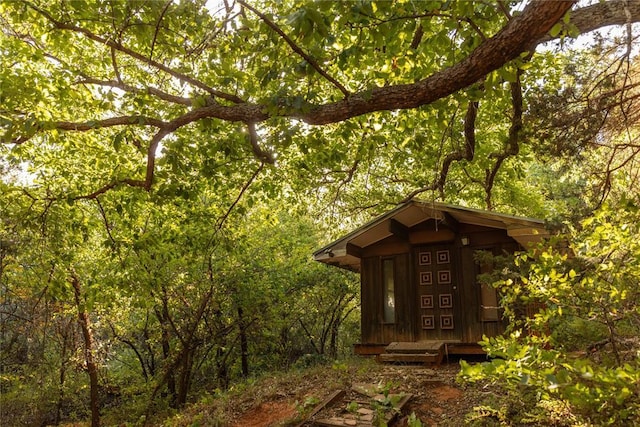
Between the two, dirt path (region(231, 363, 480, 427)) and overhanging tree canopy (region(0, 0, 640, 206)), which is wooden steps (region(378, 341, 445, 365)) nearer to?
dirt path (region(231, 363, 480, 427))

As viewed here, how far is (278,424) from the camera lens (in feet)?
25.6

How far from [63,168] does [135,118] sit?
716 cm

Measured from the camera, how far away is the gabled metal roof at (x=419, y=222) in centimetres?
1009

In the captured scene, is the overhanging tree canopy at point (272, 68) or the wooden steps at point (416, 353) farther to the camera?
the wooden steps at point (416, 353)

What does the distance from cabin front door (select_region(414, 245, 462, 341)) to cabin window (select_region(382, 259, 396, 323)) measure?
0.80m

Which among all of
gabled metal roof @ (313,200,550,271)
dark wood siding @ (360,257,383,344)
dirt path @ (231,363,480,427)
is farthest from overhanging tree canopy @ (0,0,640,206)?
dark wood siding @ (360,257,383,344)

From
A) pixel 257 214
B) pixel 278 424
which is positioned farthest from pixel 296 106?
pixel 257 214

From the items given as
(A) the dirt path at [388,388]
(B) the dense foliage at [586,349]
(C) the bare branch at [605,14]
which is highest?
(C) the bare branch at [605,14]

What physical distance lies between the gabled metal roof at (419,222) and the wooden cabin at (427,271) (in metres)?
0.02

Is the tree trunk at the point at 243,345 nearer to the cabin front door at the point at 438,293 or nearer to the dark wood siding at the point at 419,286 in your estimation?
the dark wood siding at the point at 419,286

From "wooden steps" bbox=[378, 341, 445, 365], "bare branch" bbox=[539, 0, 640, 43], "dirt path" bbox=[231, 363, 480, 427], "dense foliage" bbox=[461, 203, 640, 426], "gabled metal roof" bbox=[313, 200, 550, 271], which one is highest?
"bare branch" bbox=[539, 0, 640, 43]

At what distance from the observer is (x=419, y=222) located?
1240 centimetres

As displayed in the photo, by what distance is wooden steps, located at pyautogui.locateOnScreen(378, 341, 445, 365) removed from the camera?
34.1 feet

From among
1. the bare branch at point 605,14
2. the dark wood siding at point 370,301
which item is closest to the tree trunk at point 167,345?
the dark wood siding at point 370,301
